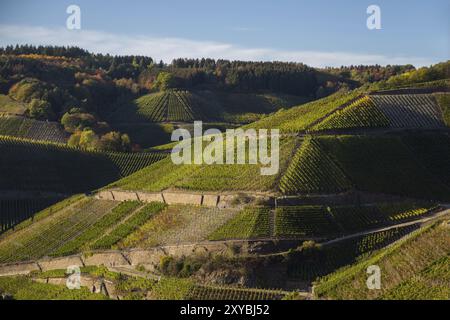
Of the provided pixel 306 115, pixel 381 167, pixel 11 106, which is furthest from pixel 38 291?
pixel 11 106

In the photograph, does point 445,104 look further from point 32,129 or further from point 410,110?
point 32,129

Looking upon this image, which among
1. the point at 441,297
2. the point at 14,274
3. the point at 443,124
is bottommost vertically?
the point at 14,274

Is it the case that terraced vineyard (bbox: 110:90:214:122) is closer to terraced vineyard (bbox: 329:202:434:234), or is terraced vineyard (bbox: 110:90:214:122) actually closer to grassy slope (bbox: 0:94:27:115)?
grassy slope (bbox: 0:94:27:115)

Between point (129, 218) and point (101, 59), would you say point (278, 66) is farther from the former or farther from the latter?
point (129, 218)

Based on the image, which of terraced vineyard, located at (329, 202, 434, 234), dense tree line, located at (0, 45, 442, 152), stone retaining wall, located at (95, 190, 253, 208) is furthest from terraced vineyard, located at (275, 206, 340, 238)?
dense tree line, located at (0, 45, 442, 152)
